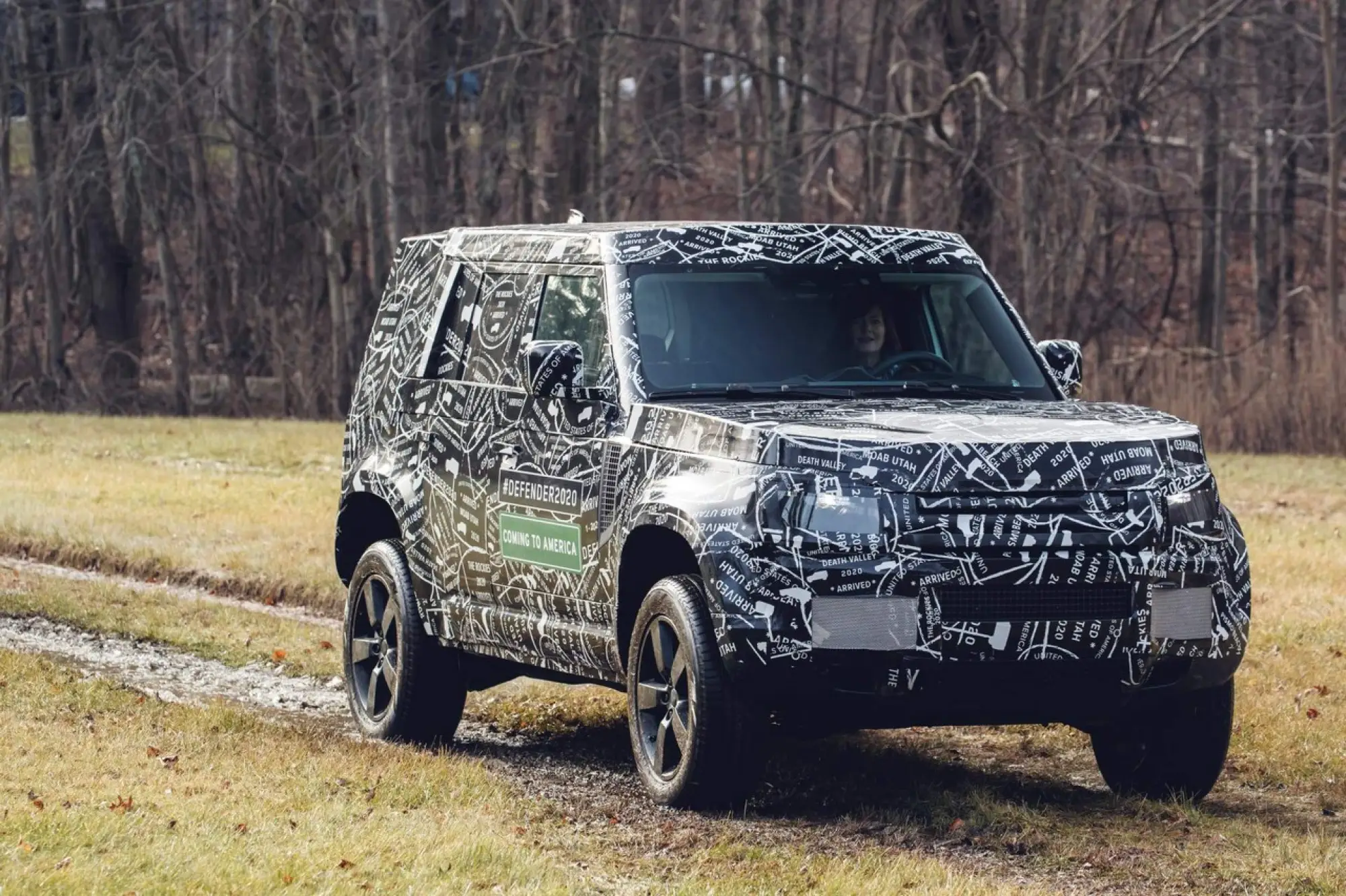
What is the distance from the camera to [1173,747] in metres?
8.02

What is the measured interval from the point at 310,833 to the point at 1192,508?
2881 millimetres

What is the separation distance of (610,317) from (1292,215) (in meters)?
29.1

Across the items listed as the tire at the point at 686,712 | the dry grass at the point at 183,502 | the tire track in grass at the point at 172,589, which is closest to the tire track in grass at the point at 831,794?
the tire at the point at 686,712

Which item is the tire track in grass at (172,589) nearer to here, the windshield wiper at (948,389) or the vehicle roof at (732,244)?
the vehicle roof at (732,244)

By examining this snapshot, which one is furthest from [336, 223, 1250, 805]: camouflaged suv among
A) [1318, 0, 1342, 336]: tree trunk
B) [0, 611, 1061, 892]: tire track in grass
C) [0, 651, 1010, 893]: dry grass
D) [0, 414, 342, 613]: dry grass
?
[1318, 0, 1342, 336]: tree trunk

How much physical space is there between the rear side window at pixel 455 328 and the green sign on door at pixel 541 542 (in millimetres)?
883

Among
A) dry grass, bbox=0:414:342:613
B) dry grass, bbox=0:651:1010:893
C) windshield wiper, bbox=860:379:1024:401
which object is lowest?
dry grass, bbox=0:414:342:613

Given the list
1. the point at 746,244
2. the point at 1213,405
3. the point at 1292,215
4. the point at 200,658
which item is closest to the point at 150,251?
the point at 1292,215

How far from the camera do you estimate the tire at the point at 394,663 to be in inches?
363

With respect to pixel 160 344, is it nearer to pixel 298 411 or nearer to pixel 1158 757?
pixel 298 411

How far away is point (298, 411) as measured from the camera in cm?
3497

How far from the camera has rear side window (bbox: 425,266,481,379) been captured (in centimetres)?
930

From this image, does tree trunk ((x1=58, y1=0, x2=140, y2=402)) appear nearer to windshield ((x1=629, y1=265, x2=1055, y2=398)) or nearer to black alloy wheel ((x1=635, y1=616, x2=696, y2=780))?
windshield ((x1=629, y1=265, x2=1055, y2=398))

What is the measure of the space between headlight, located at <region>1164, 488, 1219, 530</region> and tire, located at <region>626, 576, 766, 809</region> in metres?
1.42
